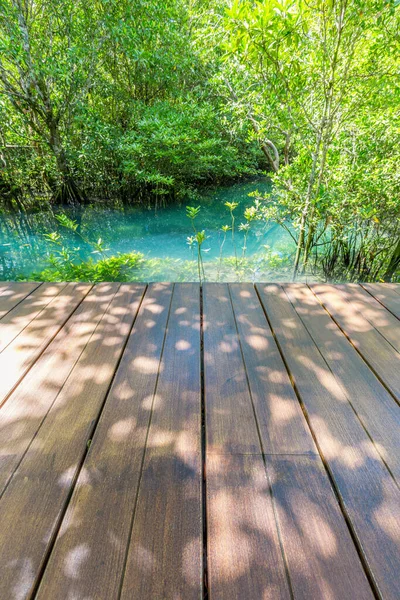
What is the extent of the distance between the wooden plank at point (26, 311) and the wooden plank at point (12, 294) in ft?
0.11

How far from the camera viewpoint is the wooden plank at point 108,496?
651mm

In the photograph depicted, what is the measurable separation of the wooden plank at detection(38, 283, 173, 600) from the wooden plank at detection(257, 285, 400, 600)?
1.93 feet

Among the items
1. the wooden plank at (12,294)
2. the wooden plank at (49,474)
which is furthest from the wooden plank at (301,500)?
the wooden plank at (12,294)

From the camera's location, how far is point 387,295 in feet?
6.55

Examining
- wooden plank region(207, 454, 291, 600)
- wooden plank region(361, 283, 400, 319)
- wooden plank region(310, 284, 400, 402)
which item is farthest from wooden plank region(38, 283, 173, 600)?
wooden plank region(361, 283, 400, 319)

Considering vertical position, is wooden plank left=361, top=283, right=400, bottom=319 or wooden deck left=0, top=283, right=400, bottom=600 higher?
wooden deck left=0, top=283, right=400, bottom=600

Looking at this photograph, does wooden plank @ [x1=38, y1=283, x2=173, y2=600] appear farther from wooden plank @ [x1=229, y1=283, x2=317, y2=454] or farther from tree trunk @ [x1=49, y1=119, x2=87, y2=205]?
tree trunk @ [x1=49, y1=119, x2=87, y2=205]

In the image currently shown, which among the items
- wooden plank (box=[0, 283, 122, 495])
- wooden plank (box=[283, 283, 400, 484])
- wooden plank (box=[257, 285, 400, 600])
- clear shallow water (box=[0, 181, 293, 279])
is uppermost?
wooden plank (box=[0, 283, 122, 495])

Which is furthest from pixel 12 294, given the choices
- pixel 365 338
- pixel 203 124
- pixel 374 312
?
pixel 203 124

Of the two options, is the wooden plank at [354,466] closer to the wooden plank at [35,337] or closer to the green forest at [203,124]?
the wooden plank at [35,337]

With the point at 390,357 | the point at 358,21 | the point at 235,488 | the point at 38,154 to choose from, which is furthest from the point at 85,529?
the point at 38,154

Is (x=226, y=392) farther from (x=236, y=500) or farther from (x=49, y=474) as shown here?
(x=49, y=474)

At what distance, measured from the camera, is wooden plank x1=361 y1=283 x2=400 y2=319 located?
184cm

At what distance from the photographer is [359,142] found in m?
3.62
